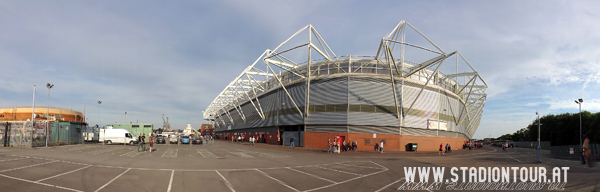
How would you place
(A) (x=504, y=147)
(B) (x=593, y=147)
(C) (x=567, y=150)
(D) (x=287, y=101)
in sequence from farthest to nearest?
(A) (x=504, y=147) → (D) (x=287, y=101) → (C) (x=567, y=150) → (B) (x=593, y=147)

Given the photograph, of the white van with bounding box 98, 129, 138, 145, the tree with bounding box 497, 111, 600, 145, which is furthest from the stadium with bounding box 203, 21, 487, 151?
the tree with bounding box 497, 111, 600, 145

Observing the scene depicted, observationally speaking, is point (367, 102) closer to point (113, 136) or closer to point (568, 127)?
point (113, 136)

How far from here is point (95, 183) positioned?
11438 mm

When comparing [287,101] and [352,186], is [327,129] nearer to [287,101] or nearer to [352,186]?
[287,101]

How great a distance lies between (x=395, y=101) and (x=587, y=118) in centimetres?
6476

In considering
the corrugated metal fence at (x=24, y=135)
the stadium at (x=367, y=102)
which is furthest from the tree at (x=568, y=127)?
the corrugated metal fence at (x=24, y=135)

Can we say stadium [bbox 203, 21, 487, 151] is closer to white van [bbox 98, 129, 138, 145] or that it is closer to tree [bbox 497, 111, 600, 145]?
white van [bbox 98, 129, 138, 145]

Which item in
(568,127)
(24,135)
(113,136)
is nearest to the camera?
(24,135)

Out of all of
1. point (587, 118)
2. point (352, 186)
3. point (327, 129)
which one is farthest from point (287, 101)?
point (587, 118)

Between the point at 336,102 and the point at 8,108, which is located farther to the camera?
the point at 8,108

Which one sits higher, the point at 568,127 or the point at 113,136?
the point at 568,127

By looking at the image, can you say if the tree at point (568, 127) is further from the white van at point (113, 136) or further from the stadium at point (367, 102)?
the white van at point (113, 136)

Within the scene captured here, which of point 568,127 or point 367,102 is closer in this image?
point 367,102

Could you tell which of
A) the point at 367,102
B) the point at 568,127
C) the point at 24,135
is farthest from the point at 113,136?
the point at 568,127
